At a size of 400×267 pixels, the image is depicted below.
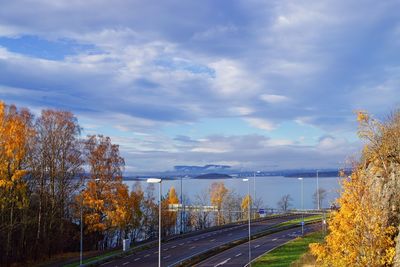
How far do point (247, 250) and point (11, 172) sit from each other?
30.3m

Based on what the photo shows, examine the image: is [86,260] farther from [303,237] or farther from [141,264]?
[303,237]

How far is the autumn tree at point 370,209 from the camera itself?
2428cm

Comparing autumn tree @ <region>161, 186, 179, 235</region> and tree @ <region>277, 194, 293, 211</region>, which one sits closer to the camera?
autumn tree @ <region>161, 186, 179, 235</region>

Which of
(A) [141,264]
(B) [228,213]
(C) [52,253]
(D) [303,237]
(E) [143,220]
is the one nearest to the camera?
(A) [141,264]

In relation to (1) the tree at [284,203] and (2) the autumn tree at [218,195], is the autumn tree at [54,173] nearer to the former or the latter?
(2) the autumn tree at [218,195]

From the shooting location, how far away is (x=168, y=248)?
62156 millimetres

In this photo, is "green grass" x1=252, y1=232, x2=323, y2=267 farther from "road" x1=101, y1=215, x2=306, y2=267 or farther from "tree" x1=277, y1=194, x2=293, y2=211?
"tree" x1=277, y1=194, x2=293, y2=211

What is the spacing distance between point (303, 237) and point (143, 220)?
107ft

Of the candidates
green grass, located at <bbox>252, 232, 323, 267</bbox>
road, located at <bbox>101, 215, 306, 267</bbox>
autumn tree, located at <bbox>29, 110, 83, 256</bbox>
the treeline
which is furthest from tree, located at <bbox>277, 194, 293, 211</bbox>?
autumn tree, located at <bbox>29, 110, 83, 256</bbox>

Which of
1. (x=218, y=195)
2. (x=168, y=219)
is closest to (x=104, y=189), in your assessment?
(x=168, y=219)

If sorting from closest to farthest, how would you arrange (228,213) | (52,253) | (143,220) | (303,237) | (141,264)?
(141,264) → (52,253) → (303,237) → (143,220) → (228,213)

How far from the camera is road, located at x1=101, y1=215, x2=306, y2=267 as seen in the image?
51969 millimetres

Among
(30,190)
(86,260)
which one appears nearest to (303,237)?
(86,260)

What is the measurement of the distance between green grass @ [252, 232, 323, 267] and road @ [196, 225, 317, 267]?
1598 millimetres
